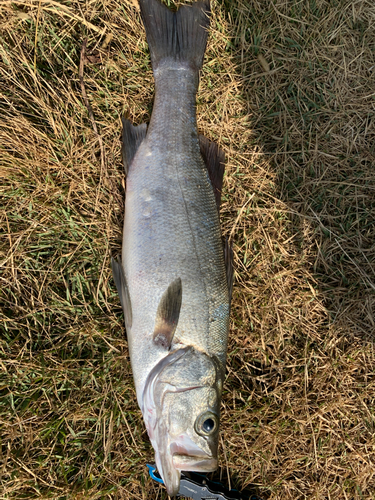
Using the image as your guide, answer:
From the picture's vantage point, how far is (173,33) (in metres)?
2.59

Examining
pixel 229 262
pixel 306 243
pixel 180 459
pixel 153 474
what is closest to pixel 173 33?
pixel 229 262

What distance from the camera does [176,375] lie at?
1.97 m

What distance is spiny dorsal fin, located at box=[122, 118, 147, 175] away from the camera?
244cm

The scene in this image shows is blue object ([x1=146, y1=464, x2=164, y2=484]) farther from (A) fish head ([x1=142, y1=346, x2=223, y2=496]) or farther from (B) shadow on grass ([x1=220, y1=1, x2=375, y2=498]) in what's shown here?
(B) shadow on grass ([x1=220, y1=1, x2=375, y2=498])

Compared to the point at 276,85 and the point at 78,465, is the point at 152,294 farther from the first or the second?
the point at 276,85

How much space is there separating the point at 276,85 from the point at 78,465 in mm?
3569

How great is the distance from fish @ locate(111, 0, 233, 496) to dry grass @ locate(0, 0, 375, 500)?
0.35 meters

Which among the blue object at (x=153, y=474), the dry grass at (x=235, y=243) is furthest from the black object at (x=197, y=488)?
the dry grass at (x=235, y=243)

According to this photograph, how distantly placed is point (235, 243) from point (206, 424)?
57.5 inches

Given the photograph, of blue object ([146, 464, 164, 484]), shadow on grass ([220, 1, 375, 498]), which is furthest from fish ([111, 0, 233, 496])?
shadow on grass ([220, 1, 375, 498])

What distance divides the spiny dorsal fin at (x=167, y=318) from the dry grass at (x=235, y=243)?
0.68m

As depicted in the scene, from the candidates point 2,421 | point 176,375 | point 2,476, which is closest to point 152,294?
point 176,375

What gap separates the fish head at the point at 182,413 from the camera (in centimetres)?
192

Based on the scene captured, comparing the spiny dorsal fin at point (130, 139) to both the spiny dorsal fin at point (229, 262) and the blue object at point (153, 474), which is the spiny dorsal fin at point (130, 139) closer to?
the spiny dorsal fin at point (229, 262)
